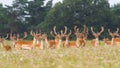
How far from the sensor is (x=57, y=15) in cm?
7156

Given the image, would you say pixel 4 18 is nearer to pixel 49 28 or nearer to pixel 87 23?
pixel 49 28

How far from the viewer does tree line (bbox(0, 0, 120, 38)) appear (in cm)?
6856

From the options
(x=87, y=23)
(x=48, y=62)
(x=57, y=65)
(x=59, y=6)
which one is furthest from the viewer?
(x=59, y=6)

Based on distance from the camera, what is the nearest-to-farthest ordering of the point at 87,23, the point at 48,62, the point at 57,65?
the point at 57,65, the point at 48,62, the point at 87,23

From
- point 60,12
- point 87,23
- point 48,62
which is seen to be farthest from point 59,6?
point 48,62

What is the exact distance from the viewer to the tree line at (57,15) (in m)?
68.6

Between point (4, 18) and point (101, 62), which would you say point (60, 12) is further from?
point (101, 62)

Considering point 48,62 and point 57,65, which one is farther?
point 48,62

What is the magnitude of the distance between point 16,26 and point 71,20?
9797 mm

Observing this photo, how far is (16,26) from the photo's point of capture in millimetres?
73938

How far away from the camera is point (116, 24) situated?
69688mm

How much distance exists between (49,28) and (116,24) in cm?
1004

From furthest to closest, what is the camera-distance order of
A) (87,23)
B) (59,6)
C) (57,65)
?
(59,6), (87,23), (57,65)

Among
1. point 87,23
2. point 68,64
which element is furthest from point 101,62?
point 87,23
